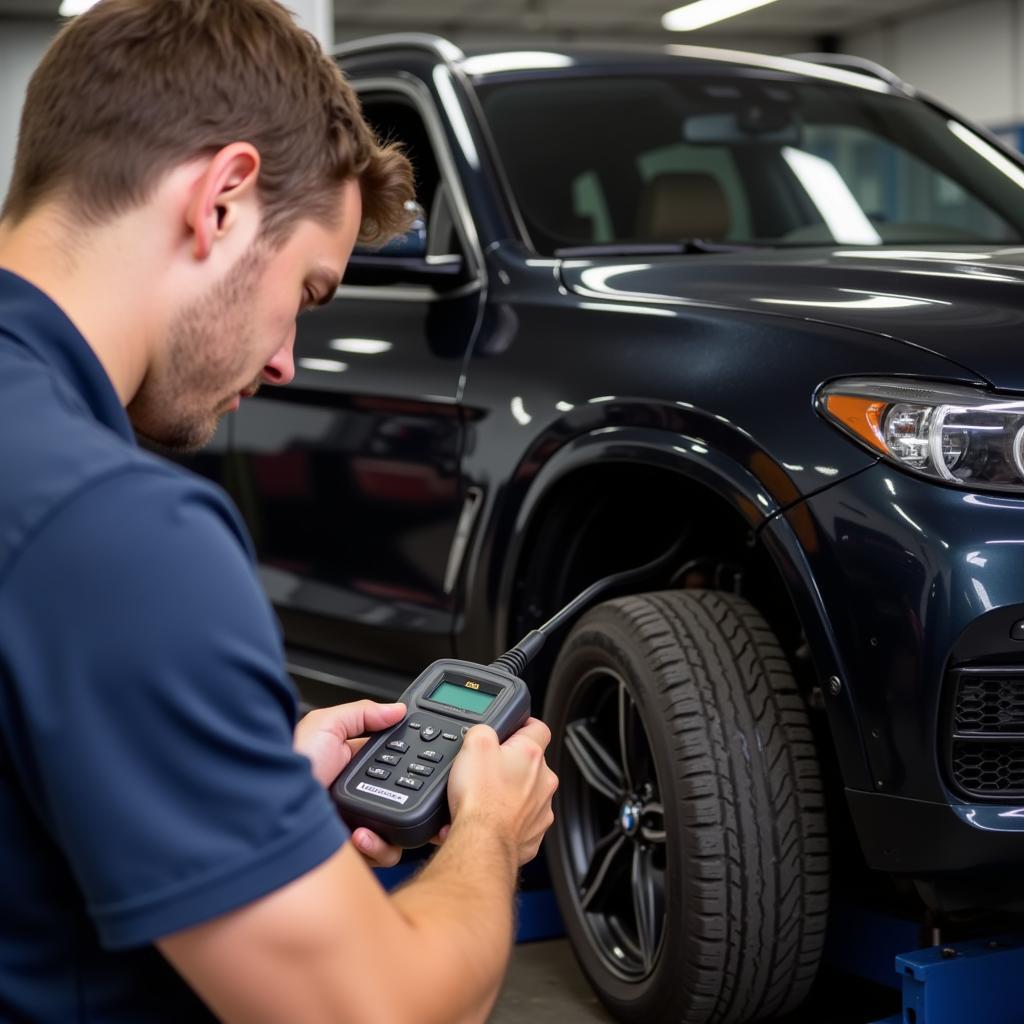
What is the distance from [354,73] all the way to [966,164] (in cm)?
136

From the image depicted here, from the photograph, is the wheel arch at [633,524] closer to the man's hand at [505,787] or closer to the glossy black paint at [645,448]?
the glossy black paint at [645,448]

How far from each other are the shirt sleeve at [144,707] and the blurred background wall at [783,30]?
47.6ft

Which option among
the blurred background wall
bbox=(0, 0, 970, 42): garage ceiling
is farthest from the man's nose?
bbox=(0, 0, 970, 42): garage ceiling

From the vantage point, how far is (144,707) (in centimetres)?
89

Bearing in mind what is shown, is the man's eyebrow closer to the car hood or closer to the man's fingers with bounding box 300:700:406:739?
the man's fingers with bounding box 300:700:406:739

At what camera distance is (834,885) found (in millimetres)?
2572

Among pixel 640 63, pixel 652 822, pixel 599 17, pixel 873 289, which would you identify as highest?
pixel 640 63

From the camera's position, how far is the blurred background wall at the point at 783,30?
15852mm

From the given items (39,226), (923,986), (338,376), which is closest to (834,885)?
(923,986)

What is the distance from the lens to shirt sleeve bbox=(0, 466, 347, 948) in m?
0.89

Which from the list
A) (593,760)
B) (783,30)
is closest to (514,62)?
(593,760)

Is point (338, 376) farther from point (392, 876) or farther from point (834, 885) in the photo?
point (834, 885)

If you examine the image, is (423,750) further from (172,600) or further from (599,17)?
(599,17)

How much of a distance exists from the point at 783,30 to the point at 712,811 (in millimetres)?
17670
